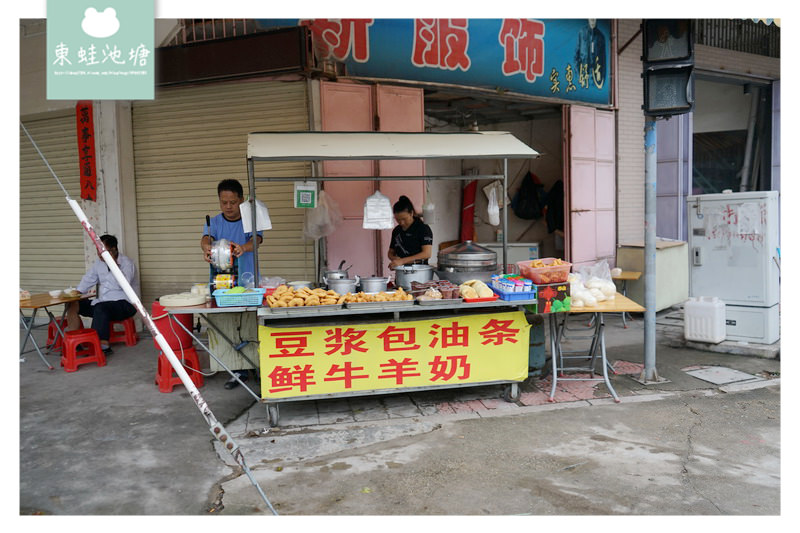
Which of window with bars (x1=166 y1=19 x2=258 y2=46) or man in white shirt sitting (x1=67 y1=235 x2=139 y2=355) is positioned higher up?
window with bars (x1=166 y1=19 x2=258 y2=46)

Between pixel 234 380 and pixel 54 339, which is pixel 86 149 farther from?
pixel 234 380

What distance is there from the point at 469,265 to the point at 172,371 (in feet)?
10.3

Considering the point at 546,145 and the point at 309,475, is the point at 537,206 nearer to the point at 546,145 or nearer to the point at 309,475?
the point at 546,145

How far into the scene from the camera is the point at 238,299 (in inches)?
203

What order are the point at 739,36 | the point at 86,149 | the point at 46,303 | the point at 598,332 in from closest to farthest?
the point at 598,332, the point at 46,303, the point at 86,149, the point at 739,36

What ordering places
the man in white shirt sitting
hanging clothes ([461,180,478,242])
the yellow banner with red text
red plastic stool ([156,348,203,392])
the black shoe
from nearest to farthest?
1. the yellow banner with red text
2. red plastic stool ([156,348,203,392])
3. the black shoe
4. the man in white shirt sitting
5. hanging clothes ([461,180,478,242])

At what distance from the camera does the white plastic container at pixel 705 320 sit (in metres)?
7.01

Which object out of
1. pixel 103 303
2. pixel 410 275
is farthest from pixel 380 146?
pixel 103 303

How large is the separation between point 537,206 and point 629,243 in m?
1.93

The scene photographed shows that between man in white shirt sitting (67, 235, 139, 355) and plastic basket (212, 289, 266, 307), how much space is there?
9.92 ft

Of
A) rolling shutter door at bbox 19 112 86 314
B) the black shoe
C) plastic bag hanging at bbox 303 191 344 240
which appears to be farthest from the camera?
rolling shutter door at bbox 19 112 86 314

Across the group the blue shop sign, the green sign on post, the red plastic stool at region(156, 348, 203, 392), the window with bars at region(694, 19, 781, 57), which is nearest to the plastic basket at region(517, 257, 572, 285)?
the green sign on post

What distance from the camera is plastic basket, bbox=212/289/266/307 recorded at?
202 inches

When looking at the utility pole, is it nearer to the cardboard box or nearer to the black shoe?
the cardboard box
